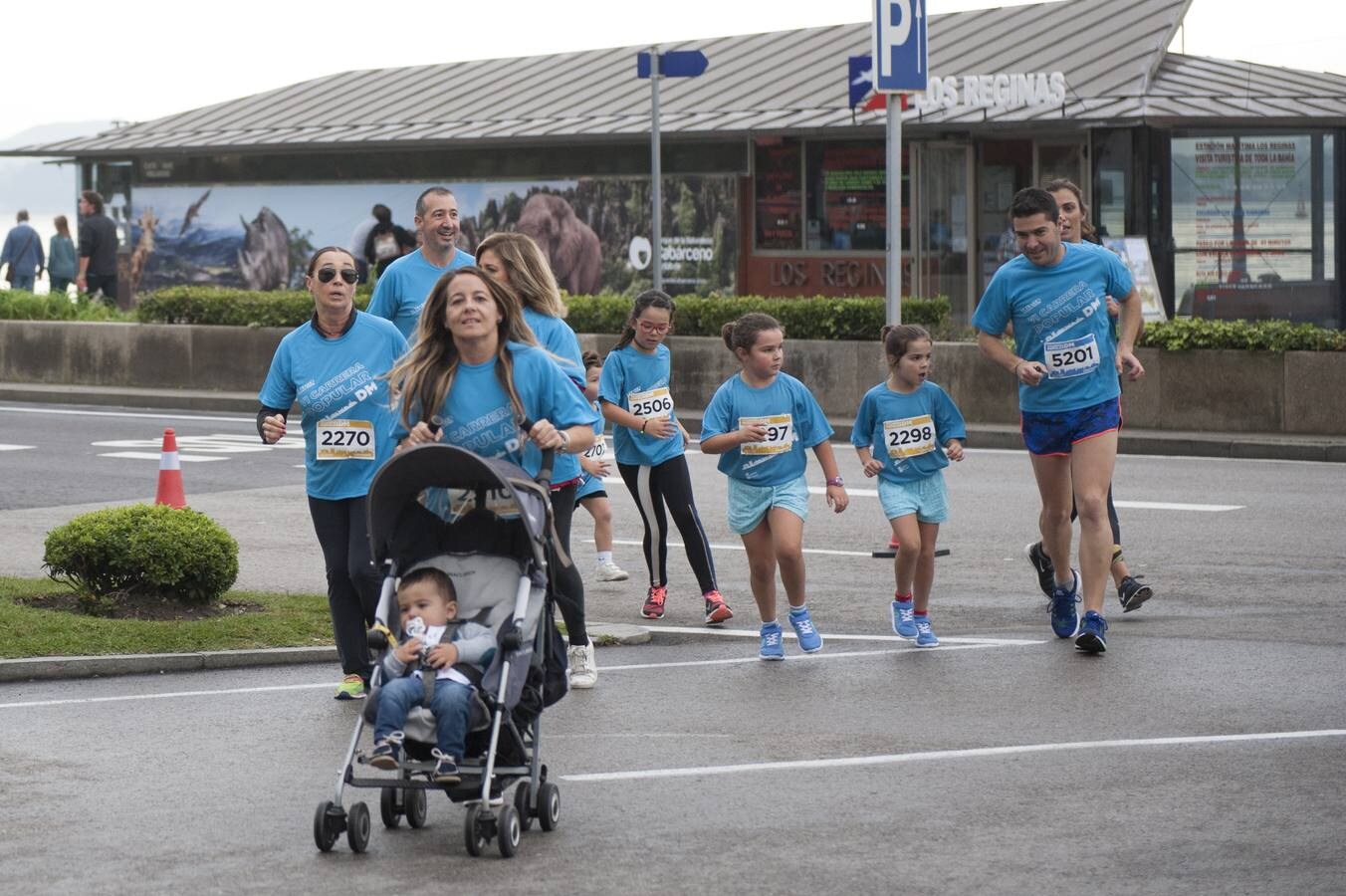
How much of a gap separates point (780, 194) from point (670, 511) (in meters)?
21.1

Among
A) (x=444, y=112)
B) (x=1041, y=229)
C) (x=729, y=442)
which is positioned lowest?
(x=729, y=442)

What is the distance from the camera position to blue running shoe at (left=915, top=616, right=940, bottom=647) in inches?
378

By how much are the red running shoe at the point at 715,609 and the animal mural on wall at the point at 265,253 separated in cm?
2760

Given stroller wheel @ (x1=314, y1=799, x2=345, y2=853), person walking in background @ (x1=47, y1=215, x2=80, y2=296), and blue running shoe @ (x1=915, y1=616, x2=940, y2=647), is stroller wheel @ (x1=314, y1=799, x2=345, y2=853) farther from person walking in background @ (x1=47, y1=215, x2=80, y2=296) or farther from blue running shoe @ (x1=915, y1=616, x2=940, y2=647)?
person walking in background @ (x1=47, y1=215, x2=80, y2=296)

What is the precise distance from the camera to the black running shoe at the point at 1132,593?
10.3 m

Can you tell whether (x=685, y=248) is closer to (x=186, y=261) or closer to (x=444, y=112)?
(x=444, y=112)

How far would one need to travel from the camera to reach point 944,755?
7.17 meters

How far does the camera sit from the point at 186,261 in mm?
38656

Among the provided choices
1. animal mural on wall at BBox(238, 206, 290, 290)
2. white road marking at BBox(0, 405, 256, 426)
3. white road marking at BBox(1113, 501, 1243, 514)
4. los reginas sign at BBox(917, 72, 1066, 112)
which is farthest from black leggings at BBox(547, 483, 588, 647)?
animal mural on wall at BBox(238, 206, 290, 290)

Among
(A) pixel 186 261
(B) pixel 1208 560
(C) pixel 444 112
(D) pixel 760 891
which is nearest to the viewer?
(D) pixel 760 891

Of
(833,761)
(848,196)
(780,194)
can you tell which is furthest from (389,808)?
(780,194)

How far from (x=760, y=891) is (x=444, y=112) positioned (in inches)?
1241

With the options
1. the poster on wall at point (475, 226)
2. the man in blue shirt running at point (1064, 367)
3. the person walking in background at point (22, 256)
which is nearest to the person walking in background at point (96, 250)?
the person walking in background at point (22, 256)

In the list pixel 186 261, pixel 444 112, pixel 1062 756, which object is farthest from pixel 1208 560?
pixel 186 261
